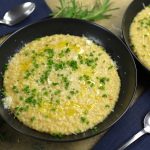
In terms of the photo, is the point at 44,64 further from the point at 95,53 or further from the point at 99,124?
the point at 99,124

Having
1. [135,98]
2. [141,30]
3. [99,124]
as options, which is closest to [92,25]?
[141,30]

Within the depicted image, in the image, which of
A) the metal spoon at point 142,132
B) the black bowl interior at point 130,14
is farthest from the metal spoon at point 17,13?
the metal spoon at point 142,132

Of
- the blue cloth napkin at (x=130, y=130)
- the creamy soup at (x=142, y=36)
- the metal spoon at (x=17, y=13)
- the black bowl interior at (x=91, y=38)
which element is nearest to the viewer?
the black bowl interior at (x=91, y=38)

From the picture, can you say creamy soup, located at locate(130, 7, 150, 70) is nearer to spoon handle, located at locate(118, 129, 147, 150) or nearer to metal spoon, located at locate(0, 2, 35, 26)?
spoon handle, located at locate(118, 129, 147, 150)

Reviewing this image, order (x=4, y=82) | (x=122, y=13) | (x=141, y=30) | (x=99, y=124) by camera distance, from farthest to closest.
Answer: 1. (x=122, y=13)
2. (x=141, y=30)
3. (x=4, y=82)
4. (x=99, y=124)

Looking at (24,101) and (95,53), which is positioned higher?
(24,101)

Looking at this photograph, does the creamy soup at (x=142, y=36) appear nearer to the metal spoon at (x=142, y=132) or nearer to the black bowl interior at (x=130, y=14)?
the black bowl interior at (x=130, y=14)

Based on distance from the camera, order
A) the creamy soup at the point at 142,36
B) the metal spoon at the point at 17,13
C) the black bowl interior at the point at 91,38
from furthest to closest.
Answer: the metal spoon at the point at 17,13
the creamy soup at the point at 142,36
the black bowl interior at the point at 91,38
